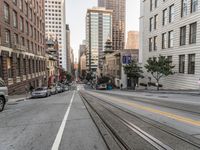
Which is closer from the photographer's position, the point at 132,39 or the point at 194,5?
the point at 194,5

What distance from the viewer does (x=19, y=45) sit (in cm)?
2853

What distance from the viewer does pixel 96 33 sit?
163250 millimetres

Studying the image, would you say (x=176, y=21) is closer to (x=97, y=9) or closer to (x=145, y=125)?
(x=145, y=125)

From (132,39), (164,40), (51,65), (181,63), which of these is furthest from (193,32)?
(132,39)

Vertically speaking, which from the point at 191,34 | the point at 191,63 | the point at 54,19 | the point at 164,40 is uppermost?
the point at 54,19

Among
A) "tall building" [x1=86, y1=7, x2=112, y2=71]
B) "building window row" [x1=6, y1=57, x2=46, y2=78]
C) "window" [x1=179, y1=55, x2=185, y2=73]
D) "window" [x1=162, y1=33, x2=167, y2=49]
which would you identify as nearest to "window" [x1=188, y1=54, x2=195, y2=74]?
"window" [x1=179, y1=55, x2=185, y2=73]

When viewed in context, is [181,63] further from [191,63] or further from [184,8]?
[184,8]

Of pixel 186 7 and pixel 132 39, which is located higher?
pixel 132 39

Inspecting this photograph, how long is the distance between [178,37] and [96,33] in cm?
14252

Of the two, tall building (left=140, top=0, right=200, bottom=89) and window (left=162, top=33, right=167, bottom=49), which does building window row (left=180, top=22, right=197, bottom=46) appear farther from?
window (left=162, top=33, right=167, bottom=49)

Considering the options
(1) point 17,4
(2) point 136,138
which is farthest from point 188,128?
(1) point 17,4

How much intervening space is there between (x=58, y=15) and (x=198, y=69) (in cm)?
14177

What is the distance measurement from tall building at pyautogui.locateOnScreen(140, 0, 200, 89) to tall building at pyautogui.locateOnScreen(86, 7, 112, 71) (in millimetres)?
125747

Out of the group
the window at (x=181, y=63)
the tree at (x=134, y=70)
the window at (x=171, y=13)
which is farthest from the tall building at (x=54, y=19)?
the window at (x=181, y=63)
